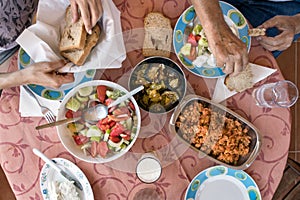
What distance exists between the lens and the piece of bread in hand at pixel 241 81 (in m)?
1.24

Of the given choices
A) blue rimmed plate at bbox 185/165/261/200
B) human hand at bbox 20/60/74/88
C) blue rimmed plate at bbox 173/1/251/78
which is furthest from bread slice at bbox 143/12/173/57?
blue rimmed plate at bbox 185/165/261/200

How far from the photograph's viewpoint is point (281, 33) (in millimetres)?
1314

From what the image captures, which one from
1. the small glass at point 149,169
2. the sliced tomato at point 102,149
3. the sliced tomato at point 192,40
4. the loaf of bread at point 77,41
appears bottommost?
the small glass at point 149,169

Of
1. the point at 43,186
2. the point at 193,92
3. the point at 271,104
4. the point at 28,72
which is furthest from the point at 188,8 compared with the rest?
the point at 43,186

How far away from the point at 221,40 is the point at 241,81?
8.7 inches

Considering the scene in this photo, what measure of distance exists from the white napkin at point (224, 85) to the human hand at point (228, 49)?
0.64ft

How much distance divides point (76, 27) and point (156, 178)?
49 cm

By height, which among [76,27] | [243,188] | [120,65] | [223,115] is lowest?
[243,188]

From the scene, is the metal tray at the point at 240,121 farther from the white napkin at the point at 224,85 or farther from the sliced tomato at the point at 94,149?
the sliced tomato at the point at 94,149

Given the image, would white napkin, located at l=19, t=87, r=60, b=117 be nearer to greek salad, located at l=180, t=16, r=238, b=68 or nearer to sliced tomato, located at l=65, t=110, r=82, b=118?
sliced tomato, located at l=65, t=110, r=82, b=118

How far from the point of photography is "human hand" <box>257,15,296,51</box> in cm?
128

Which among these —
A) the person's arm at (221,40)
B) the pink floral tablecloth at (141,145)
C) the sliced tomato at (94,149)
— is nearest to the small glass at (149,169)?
the pink floral tablecloth at (141,145)

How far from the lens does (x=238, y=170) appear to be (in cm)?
125

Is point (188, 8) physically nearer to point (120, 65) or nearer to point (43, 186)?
point (120, 65)
